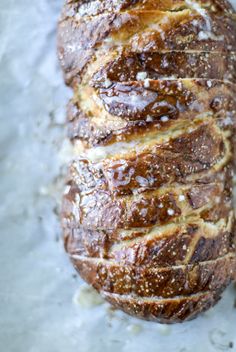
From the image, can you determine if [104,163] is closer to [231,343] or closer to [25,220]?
[25,220]

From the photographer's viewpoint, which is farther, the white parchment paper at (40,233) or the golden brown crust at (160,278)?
the white parchment paper at (40,233)

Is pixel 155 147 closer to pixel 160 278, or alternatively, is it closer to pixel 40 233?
pixel 160 278

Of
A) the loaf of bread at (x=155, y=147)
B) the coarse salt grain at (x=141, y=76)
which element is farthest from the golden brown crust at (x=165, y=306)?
the coarse salt grain at (x=141, y=76)

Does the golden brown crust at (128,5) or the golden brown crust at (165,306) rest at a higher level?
the golden brown crust at (128,5)

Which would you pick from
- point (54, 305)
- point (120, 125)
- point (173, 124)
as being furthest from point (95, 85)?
point (54, 305)

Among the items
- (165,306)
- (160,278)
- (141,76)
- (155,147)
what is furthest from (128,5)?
(165,306)

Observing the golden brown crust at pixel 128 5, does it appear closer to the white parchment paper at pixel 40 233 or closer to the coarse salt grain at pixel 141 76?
the coarse salt grain at pixel 141 76
